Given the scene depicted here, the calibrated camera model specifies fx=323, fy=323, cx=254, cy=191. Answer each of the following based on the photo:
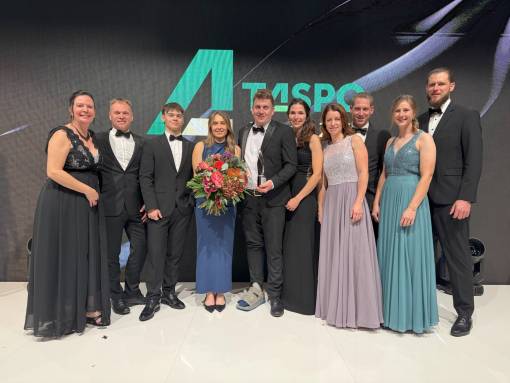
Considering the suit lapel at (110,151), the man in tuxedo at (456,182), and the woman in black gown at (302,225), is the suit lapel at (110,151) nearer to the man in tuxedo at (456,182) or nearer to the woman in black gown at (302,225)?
the woman in black gown at (302,225)

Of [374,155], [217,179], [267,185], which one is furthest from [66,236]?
[374,155]

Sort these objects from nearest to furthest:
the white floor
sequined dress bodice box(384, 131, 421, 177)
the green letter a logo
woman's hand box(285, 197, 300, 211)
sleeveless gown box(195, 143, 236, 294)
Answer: the white floor
sequined dress bodice box(384, 131, 421, 177)
woman's hand box(285, 197, 300, 211)
sleeveless gown box(195, 143, 236, 294)
the green letter a logo

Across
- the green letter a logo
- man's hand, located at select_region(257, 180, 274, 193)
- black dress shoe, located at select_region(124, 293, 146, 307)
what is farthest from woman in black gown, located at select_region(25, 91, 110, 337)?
the green letter a logo

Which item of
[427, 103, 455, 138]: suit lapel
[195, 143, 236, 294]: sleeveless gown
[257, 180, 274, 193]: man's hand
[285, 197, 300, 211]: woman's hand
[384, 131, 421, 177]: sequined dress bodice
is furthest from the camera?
[195, 143, 236, 294]: sleeveless gown

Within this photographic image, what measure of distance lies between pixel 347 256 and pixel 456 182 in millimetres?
1163

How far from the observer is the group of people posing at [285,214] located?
2.76 meters

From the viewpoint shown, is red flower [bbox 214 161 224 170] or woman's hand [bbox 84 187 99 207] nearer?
woman's hand [bbox 84 187 99 207]

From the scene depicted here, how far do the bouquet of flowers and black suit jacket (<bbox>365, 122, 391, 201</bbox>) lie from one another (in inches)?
49.4

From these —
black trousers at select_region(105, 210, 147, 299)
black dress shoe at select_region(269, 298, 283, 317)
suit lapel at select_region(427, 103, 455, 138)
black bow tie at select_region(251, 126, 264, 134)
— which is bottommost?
black dress shoe at select_region(269, 298, 283, 317)

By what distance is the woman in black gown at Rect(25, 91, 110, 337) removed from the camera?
8.84 ft

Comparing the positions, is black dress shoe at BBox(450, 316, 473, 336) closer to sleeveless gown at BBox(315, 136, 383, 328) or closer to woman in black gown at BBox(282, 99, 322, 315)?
sleeveless gown at BBox(315, 136, 383, 328)

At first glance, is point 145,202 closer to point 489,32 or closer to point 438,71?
point 438,71

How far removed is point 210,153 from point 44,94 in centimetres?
271

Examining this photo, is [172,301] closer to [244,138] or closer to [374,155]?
[244,138]
